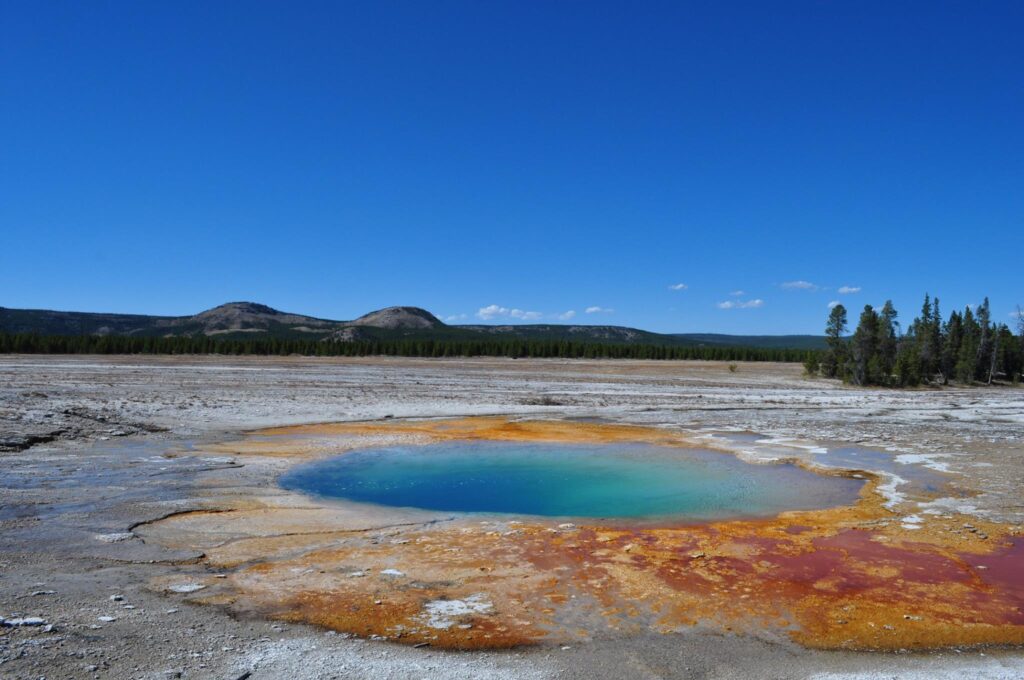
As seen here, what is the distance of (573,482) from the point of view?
1648 cm

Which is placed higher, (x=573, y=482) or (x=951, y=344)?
(x=951, y=344)

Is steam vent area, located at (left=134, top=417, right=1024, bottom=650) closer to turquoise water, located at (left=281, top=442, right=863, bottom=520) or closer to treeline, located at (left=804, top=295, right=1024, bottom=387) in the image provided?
turquoise water, located at (left=281, top=442, right=863, bottom=520)

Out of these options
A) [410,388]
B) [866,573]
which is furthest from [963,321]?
[866,573]

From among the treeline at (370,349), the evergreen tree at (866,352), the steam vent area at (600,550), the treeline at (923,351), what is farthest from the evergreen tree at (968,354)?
the steam vent area at (600,550)

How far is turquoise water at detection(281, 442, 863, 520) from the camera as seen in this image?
13.7m

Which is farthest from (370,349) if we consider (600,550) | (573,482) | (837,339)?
(600,550)

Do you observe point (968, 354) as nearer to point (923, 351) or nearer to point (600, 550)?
point (923, 351)

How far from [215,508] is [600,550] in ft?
22.5

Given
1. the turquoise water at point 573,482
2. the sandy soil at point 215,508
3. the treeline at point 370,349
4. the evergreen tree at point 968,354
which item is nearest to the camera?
the sandy soil at point 215,508

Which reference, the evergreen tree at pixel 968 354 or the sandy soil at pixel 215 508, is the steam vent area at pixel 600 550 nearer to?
the sandy soil at pixel 215 508

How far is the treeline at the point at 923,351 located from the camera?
210 ft

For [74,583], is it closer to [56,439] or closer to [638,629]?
[638,629]

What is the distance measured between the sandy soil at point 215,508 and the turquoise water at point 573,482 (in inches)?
62.8

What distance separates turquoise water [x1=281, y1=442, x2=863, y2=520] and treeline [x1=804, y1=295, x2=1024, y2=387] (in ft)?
167
